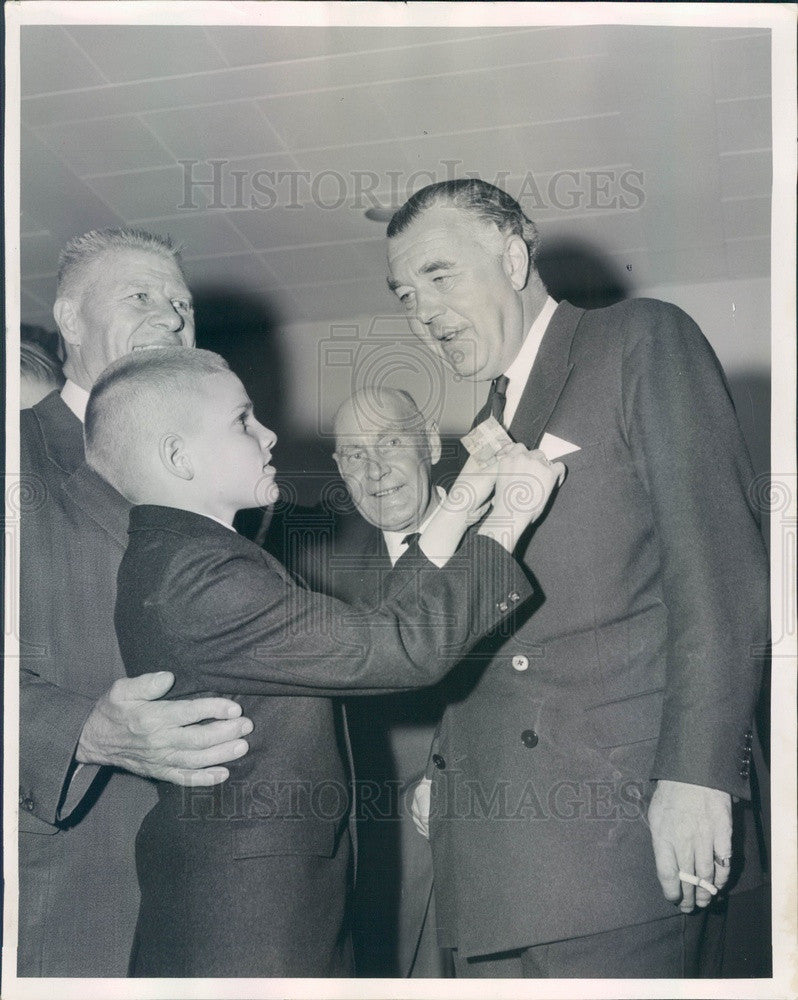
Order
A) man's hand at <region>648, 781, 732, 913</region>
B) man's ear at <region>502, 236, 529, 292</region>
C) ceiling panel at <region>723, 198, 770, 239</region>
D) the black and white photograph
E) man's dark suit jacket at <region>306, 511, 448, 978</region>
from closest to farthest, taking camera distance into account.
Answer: man's hand at <region>648, 781, 732, 913</region> → the black and white photograph → man's dark suit jacket at <region>306, 511, 448, 978</region> → man's ear at <region>502, 236, 529, 292</region> → ceiling panel at <region>723, 198, 770, 239</region>

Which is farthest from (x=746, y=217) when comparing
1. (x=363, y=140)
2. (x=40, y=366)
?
(x=40, y=366)

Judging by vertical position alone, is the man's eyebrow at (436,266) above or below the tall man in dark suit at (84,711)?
above

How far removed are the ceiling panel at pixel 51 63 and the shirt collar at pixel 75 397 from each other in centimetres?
59

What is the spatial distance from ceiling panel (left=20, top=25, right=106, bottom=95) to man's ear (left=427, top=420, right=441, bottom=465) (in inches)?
37.7

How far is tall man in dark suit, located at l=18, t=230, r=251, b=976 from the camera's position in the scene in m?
1.89

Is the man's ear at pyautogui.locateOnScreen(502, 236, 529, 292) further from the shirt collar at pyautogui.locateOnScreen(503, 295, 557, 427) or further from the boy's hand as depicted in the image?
the boy's hand

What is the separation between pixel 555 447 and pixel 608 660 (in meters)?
0.38

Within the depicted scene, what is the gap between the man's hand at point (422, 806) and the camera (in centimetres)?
193

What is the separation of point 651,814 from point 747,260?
1087 mm

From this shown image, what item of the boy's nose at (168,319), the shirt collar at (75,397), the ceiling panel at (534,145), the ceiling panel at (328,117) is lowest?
the shirt collar at (75,397)

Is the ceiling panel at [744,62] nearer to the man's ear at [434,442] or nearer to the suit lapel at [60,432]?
the man's ear at [434,442]

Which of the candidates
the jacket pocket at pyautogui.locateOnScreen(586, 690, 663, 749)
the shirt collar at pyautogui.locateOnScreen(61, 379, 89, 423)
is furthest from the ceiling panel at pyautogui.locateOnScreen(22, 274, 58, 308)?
the jacket pocket at pyautogui.locateOnScreen(586, 690, 663, 749)

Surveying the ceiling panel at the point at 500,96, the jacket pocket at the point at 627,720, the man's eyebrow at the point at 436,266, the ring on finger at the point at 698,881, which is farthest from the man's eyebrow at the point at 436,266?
the ring on finger at the point at 698,881

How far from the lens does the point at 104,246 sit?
2.20 metres
